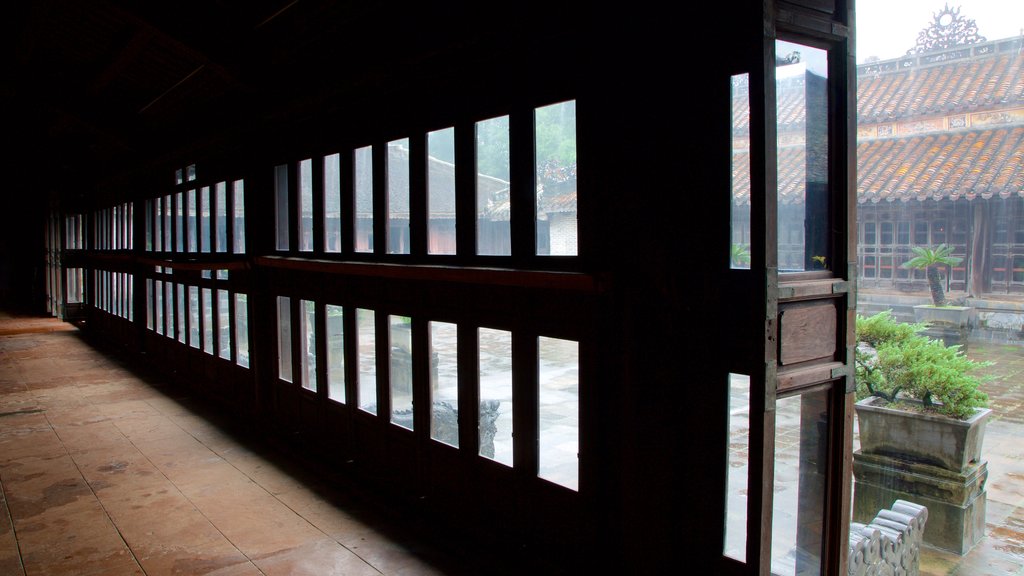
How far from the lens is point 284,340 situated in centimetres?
661

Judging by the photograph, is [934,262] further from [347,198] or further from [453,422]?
[347,198]

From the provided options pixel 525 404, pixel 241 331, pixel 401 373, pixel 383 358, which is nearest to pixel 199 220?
pixel 241 331

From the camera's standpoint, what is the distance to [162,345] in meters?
10.2

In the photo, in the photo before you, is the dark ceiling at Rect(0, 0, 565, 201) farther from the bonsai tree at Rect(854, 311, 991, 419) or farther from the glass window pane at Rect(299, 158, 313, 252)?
the bonsai tree at Rect(854, 311, 991, 419)

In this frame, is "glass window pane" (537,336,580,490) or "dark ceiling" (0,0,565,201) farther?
"dark ceiling" (0,0,565,201)

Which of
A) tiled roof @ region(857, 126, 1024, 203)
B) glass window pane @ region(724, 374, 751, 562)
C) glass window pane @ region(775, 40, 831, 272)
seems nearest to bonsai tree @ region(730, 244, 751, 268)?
glass window pane @ region(775, 40, 831, 272)

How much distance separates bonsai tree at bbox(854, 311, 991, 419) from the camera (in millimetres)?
4766

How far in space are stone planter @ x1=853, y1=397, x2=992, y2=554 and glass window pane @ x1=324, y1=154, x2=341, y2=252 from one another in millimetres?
4336

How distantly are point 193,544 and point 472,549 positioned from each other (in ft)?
5.96

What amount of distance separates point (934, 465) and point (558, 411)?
10.6 feet

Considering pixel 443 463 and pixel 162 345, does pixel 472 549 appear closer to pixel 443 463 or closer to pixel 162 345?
pixel 443 463

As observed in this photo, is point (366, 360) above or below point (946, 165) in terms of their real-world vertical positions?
below

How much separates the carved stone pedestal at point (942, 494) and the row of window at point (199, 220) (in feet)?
20.9

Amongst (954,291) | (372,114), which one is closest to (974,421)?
(954,291)
